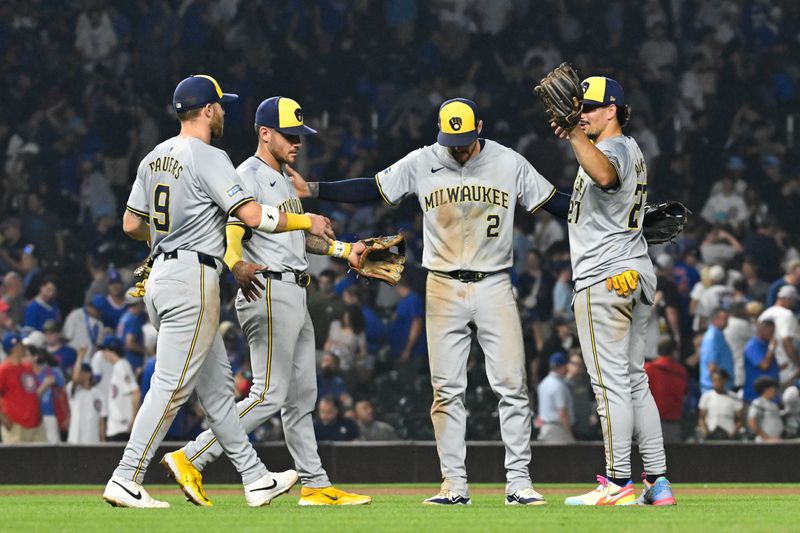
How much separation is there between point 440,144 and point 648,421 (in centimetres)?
185

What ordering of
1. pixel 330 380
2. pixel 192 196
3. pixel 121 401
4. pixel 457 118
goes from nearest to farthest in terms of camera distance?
pixel 192 196 → pixel 457 118 → pixel 121 401 → pixel 330 380

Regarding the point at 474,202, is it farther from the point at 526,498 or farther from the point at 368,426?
the point at 368,426

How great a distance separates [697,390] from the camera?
14.8m

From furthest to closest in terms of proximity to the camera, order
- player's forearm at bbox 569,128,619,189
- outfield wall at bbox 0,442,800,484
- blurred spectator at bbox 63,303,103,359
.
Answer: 1. blurred spectator at bbox 63,303,103,359
2. outfield wall at bbox 0,442,800,484
3. player's forearm at bbox 569,128,619,189

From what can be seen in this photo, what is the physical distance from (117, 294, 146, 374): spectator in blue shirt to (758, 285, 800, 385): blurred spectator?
608cm

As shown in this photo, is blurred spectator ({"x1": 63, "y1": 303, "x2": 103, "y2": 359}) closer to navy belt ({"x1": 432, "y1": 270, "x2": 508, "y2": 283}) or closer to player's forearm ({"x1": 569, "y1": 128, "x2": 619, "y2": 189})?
navy belt ({"x1": 432, "y1": 270, "x2": 508, "y2": 283})

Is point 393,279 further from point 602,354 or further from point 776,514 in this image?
point 776,514

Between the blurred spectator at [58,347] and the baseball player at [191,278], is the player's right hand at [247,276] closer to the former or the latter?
the baseball player at [191,278]

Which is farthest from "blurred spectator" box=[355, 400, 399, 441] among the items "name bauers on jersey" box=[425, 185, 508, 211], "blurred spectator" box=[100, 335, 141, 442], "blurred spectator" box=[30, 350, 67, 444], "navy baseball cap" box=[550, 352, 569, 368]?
"name bauers on jersey" box=[425, 185, 508, 211]

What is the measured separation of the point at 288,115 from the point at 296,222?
3.18 ft

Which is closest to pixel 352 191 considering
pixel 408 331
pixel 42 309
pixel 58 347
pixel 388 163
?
pixel 408 331

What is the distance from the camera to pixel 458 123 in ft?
26.1

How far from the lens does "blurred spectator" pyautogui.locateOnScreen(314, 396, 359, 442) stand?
13.5m

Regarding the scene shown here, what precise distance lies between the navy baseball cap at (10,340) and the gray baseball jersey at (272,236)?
21.5ft
